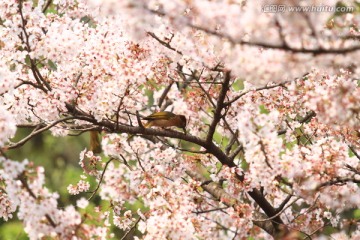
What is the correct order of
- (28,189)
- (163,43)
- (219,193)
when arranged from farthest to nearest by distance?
(219,193) → (163,43) → (28,189)

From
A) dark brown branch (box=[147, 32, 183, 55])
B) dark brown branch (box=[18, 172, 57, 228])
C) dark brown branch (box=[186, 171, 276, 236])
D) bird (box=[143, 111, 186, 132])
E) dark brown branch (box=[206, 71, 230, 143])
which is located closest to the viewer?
dark brown branch (box=[18, 172, 57, 228])

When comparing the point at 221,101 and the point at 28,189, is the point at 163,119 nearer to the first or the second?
the point at 221,101

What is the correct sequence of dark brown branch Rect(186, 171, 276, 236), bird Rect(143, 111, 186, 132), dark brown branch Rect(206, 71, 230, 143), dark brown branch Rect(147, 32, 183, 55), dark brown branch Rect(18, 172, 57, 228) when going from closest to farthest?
dark brown branch Rect(18, 172, 57, 228) → dark brown branch Rect(206, 71, 230, 143) → dark brown branch Rect(147, 32, 183, 55) → bird Rect(143, 111, 186, 132) → dark brown branch Rect(186, 171, 276, 236)

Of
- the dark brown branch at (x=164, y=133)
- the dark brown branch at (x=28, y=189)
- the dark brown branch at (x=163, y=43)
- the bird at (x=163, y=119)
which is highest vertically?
the dark brown branch at (x=163, y=43)

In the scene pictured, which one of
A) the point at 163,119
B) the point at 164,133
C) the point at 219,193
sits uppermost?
the point at 163,119

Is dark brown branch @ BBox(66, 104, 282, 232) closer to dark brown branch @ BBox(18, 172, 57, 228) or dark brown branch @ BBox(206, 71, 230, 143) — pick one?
dark brown branch @ BBox(206, 71, 230, 143)

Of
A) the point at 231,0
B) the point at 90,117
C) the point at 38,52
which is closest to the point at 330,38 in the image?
the point at 231,0

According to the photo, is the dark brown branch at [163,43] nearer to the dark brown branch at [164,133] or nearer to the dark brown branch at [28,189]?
the dark brown branch at [164,133]

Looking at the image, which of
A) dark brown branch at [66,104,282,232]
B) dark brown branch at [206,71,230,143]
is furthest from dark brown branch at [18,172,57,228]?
dark brown branch at [206,71,230,143]

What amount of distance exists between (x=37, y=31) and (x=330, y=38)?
11.7 ft

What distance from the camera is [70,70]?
6582 millimetres

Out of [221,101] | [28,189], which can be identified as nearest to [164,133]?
[221,101]

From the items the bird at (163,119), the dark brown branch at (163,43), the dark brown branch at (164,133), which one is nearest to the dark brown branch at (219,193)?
the dark brown branch at (164,133)

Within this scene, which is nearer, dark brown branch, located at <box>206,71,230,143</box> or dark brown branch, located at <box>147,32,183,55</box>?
dark brown branch, located at <box>206,71,230,143</box>
